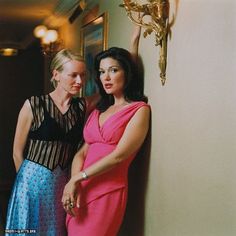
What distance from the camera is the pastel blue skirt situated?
1.25m

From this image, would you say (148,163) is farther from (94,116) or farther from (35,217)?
(35,217)

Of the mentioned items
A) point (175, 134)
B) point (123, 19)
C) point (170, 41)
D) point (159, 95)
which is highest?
point (123, 19)

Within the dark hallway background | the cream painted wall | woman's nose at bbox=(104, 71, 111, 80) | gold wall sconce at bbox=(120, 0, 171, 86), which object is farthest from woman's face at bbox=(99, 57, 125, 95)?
the dark hallway background

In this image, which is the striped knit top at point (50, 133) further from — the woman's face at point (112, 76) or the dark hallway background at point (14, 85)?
the dark hallway background at point (14, 85)

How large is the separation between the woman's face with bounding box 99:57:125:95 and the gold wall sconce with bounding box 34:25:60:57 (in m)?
0.80

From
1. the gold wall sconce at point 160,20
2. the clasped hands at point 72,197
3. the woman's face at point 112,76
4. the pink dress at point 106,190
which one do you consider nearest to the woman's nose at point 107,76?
the woman's face at point 112,76

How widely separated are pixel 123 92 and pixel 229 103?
557mm

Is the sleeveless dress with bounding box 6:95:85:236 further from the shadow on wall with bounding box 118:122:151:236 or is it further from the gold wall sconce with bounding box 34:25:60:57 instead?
the gold wall sconce with bounding box 34:25:60:57

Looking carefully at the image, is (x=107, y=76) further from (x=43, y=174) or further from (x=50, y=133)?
(x=43, y=174)

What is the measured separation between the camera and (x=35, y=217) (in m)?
1.26

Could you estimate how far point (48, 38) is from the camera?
1.88 metres

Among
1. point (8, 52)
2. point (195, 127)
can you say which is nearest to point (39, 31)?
point (8, 52)

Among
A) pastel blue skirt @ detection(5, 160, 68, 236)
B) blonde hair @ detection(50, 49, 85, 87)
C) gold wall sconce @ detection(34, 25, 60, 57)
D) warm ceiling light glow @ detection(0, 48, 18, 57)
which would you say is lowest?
pastel blue skirt @ detection(5, 160, 68, 236)

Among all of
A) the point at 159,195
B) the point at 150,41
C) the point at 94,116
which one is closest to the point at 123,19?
the point at 150,41
